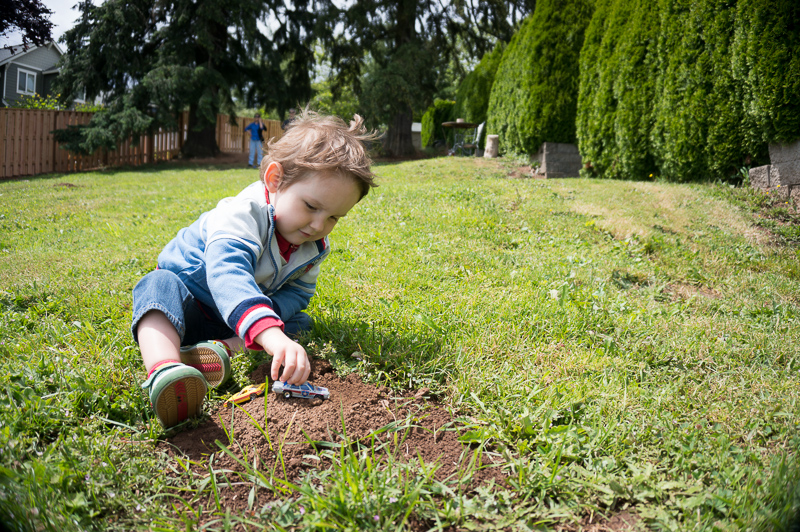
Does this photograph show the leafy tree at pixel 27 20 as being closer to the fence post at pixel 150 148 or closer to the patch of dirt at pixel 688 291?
the patch of dirt at pixel 688 291

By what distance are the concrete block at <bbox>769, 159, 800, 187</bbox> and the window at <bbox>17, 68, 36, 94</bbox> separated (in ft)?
23.3

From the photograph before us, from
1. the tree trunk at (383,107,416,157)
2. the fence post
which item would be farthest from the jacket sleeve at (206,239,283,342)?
the tree trunk at (383,107,416,157)

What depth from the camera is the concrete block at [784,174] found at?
532 cm

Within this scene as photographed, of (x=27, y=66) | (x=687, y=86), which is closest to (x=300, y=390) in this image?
(x=27, y=66)

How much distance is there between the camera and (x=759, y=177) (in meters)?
5.78

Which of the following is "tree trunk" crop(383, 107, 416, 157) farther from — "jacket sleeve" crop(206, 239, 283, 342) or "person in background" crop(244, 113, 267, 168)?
"jacket sleeve" crop(206, 239, 283, 342)

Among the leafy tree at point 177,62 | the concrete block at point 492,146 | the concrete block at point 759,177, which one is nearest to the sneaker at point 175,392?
the leafy tree at point 177,62

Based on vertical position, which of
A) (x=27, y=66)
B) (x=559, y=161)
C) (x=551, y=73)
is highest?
(x=551, y=73)

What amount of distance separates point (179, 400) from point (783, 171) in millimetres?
6579

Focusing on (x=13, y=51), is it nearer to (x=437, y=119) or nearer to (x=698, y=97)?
(x=698, y=97)

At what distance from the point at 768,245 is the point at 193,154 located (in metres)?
18.4

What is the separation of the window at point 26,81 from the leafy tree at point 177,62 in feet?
0.75

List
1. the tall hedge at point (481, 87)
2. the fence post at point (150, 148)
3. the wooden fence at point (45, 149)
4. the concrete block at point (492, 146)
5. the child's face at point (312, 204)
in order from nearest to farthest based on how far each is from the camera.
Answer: the child's face at point (312, 204), the wooden fence at point (45, 149), the concrete block at point (492, 146), the fence post at point (150, 148), the tall hedge at point (481, 87)

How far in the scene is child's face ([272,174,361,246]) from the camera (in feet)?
7.04
